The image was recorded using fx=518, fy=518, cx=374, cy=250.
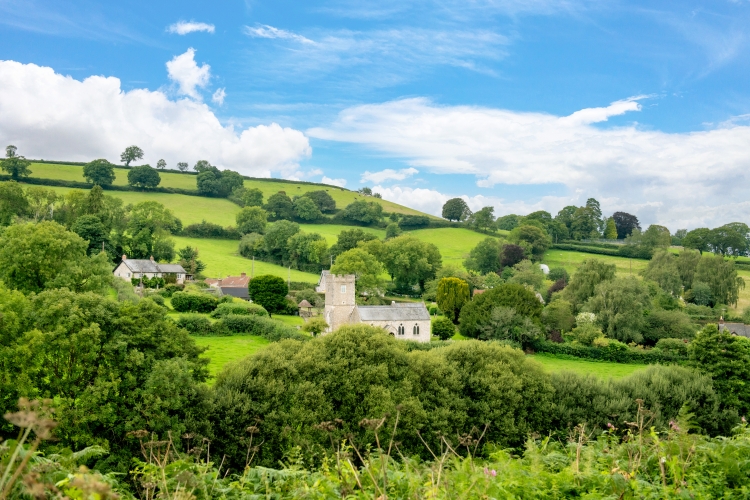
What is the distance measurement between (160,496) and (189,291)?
5661 cm

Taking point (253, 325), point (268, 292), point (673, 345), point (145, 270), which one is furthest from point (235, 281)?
point (673, 345)

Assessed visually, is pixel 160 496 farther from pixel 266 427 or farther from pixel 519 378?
pixel 519 378

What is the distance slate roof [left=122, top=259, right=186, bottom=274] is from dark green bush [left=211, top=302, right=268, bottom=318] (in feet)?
64.0

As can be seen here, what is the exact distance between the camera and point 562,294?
220 feet

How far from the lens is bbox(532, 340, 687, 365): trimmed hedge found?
4934 centimetres

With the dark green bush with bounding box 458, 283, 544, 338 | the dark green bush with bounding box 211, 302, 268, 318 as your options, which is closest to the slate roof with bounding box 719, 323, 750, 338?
the dark green bush with bounding box 458, 283, 544, 338

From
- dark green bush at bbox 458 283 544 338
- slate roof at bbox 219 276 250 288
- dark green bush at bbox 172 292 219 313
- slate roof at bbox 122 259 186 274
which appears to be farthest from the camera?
slate roof at bbox 219 276 250 288

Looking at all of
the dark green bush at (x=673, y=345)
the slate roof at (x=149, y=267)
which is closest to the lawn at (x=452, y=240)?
the dark green bush at (x=673, y=345)

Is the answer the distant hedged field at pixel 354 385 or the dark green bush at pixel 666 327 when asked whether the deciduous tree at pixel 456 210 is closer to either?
the distant hedged field at pixel 354 385

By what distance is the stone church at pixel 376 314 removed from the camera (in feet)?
166

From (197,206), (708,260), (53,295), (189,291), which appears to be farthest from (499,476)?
(197,206)

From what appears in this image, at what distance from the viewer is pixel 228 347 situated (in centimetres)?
4241

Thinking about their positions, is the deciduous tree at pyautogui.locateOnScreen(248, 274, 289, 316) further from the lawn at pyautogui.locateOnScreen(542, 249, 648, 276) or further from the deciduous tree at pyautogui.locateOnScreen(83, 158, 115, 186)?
the deciduous tree at pyautogui.locateOnScreen(83, 158, 115, 186)

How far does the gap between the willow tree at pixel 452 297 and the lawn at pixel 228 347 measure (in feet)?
86.7
